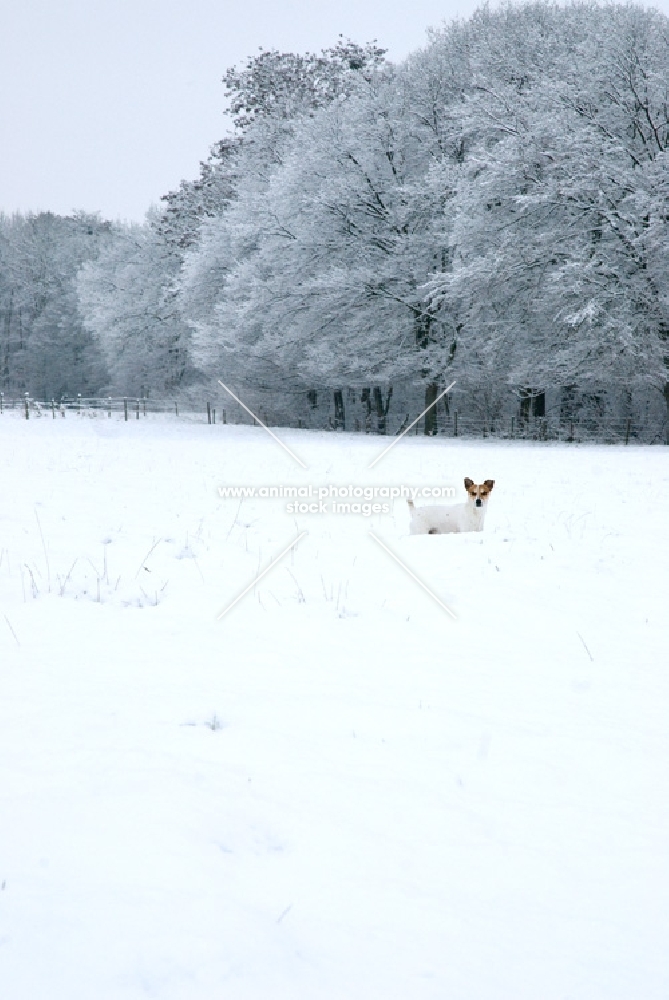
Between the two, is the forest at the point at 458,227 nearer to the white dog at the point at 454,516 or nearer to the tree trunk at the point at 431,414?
the tree trunk at the point at 431,414

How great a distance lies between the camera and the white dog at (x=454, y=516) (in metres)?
8.45

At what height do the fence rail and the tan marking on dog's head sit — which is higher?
the fence rail

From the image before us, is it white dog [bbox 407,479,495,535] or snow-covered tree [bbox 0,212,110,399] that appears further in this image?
snow-covered tree [bbox 0,212,110,399]

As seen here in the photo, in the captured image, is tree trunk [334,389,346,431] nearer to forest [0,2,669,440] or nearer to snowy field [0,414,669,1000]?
forest [0,2,669,440]

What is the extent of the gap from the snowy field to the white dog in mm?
1267

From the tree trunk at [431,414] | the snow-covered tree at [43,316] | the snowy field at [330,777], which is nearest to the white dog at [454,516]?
the snowy field at [330,777]

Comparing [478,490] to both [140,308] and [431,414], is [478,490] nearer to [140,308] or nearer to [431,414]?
[431,414]

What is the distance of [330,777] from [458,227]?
2316 centimetres

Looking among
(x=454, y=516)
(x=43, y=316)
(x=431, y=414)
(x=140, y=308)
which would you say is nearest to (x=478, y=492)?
(x=454, y=516)

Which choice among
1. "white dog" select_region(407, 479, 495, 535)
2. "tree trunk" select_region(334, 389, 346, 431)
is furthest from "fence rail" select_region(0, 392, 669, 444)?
"white dog" select_region(407, 479, 495, 535)

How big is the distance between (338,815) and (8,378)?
66.1m

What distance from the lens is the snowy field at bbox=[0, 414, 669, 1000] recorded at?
2361mm

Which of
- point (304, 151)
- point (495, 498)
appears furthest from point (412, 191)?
point (495, 498)

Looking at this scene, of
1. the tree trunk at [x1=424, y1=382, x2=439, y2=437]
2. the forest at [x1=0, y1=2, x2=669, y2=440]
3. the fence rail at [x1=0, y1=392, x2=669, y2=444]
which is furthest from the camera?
the tree trunk at [x1=424, y1=382, x2=439, y2=437]
